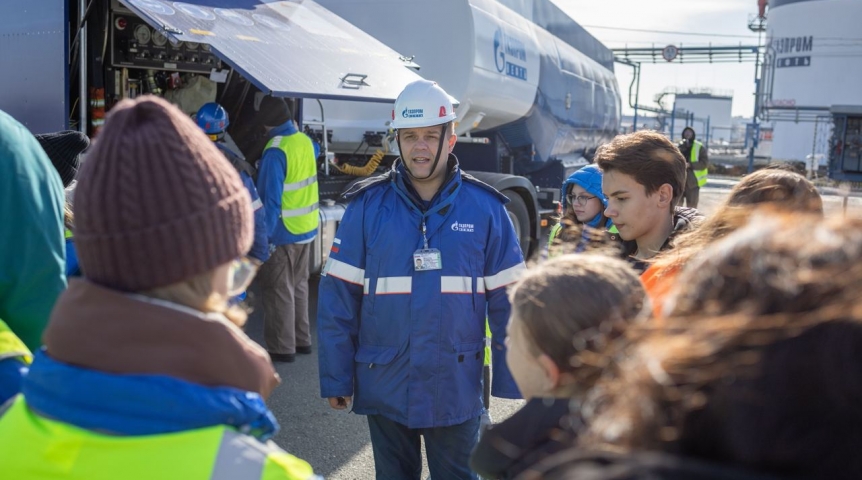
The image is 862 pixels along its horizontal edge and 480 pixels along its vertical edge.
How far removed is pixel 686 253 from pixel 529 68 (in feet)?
24.2

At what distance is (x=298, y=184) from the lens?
18.5ft

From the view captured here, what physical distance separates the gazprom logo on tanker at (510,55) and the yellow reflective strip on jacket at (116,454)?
24.0 ft

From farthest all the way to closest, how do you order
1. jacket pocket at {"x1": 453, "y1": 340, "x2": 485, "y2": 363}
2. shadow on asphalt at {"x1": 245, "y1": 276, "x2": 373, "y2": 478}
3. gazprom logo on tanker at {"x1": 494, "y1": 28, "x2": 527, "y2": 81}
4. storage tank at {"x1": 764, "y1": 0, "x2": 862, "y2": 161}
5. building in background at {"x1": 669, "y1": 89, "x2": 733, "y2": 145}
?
building in background at {"x1": 669, "y1": 89, "x2": 733, "y2": 145}
storage tank at {"x1": 764, "y1": 0, "x2": 862, "y2": 161}
gazprom logo on tanker at {"x1": 494, "y1": 28, "x2": 527, "y2": 81}
shadow on asphalt at {"x1": 245, "y1": 276, "x2": 373, "y2": 478}
jacket pocket at {"x1": 453, "y1": 340, "x2": 485, "y2": 363}

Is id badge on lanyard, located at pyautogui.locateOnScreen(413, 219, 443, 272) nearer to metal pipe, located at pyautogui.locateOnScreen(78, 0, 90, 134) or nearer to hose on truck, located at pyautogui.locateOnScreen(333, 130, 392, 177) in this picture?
metal pipe, located at pyautogui.locateOnScreen(78, 0, 90, 134)

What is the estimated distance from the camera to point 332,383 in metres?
2.85

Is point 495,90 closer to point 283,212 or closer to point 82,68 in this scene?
point 283,212

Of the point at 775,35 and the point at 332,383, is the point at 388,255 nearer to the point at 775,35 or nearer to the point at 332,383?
the point at 332,383

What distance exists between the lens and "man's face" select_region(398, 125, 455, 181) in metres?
2.99

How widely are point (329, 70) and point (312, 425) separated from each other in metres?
2.62

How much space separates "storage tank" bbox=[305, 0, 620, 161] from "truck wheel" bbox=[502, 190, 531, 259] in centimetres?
91

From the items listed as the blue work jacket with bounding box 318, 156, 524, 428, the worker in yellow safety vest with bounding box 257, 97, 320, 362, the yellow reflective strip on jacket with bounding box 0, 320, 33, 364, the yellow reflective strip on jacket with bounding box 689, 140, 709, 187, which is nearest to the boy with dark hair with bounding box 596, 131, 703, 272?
the blue work jacket with bounding box 318, 156, 524, 428

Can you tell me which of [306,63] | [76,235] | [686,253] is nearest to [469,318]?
[686,253]

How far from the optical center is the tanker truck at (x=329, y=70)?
501 cm

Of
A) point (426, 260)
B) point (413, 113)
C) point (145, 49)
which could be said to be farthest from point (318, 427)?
point (145, 49)
